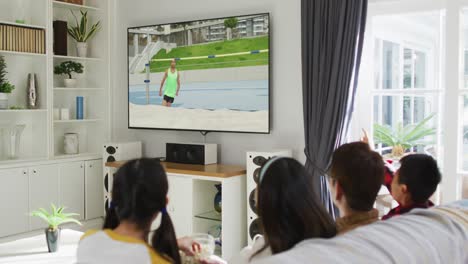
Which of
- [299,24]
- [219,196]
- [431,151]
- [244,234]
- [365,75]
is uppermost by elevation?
[299,24]

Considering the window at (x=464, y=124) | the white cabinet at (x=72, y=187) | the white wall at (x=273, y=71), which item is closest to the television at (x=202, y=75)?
the white wall at (x=273, y=71)

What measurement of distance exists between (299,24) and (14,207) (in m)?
2.97

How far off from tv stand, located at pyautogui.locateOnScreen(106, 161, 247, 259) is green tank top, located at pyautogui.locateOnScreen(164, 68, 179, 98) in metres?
0.76

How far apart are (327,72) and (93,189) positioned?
9.08 feet

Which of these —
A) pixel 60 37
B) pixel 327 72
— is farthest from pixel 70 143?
pixel 327 72

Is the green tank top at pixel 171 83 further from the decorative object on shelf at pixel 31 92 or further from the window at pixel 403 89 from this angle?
the window at pixel 403 89

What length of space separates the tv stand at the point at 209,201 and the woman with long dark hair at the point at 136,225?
270 cm

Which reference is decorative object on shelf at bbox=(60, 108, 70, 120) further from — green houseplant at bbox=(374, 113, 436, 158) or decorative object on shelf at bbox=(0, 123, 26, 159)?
green houseplant at bbox=(374, 113, 436, 158)

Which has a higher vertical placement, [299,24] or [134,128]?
[299,24]

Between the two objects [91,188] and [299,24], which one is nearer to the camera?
[299,24]

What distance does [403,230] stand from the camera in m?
1.42

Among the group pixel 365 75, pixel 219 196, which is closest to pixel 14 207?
pixel 219 196

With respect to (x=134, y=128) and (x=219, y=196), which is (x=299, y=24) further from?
(x=134, y=128)

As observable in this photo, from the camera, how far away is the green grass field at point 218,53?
16.0 ft
